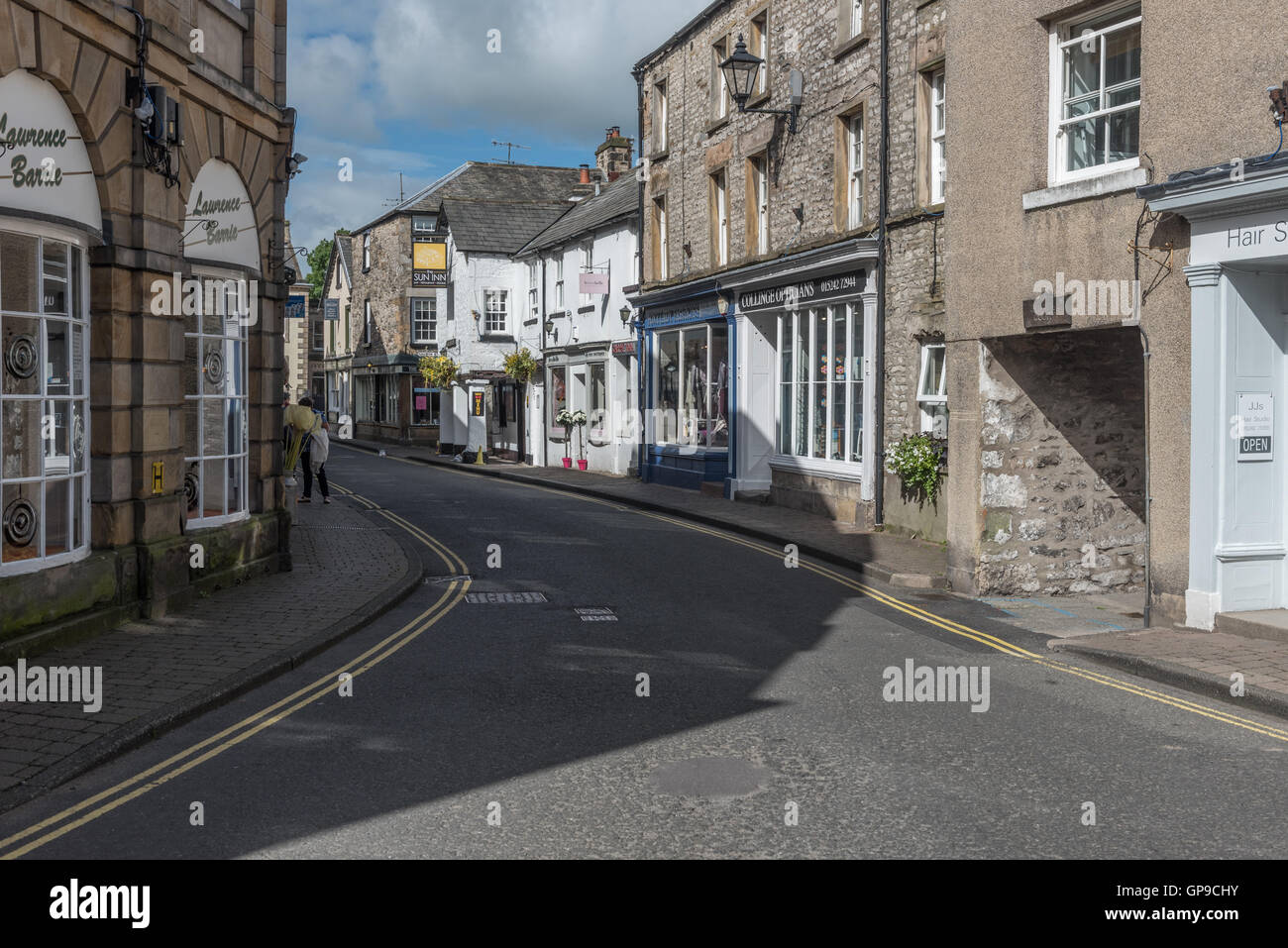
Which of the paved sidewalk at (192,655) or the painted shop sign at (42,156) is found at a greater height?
the painted shop sign at (42,156)

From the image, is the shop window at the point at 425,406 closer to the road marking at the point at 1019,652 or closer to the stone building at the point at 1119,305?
the road marking at the point at 1019,652

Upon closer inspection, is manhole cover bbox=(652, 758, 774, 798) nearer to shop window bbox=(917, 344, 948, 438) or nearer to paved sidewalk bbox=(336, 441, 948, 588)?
paved sidewalk bbox=(336, 441, 948, 588)

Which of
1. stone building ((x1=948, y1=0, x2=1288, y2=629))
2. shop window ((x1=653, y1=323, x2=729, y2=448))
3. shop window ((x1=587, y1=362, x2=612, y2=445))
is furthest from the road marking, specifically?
shop window ((x1=587, y1=362, x2=612, y2=445))

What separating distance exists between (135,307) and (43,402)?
4.82 feet

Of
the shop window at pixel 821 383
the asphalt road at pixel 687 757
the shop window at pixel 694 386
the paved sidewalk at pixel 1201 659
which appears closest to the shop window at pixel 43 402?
the asphalt road at pixel 687 757

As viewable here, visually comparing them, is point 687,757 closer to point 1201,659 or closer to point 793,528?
point 1201,659

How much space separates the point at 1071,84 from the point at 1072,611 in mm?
5046

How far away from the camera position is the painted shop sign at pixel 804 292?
19016 millimetres

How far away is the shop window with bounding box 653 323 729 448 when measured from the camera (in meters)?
25.1

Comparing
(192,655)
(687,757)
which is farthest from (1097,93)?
(192,655)

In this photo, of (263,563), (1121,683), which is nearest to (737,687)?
(1121,683)

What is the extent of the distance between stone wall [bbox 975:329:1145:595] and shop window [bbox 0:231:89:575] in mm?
8334

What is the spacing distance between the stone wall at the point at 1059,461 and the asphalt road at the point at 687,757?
5.26 ft
